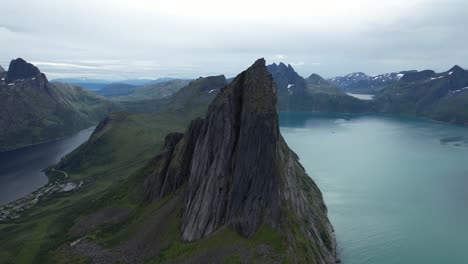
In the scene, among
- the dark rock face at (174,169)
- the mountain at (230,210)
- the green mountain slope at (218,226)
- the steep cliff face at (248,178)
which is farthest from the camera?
the dark rock face at (174,169)

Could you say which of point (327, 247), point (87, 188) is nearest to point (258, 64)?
point (327, 247)

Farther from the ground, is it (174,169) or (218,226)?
(174,169)

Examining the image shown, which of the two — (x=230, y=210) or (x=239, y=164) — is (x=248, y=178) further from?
(x=230, y=210)

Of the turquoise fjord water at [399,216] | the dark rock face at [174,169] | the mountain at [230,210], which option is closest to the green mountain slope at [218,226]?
the mountain at [230,210]

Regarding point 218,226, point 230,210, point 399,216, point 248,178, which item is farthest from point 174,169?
point 399,216

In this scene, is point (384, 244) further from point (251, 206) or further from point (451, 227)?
point (251, 206)

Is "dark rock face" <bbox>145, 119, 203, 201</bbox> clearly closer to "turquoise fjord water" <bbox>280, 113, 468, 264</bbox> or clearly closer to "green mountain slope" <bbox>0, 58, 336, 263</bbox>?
Answer: "green mountain slope" <bbox>0, 58, 336, 263</bbox>

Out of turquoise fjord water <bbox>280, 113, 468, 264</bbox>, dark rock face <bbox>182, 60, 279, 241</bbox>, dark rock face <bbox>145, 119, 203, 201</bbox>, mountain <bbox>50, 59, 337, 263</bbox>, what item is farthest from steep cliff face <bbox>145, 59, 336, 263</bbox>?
turquoise fjord water <bbox>280, 113, 468, 264</bbox>

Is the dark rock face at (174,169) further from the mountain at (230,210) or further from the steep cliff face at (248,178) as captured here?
the steep cliff face at (248,178)

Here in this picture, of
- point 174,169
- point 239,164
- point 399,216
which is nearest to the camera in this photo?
point 239,164
